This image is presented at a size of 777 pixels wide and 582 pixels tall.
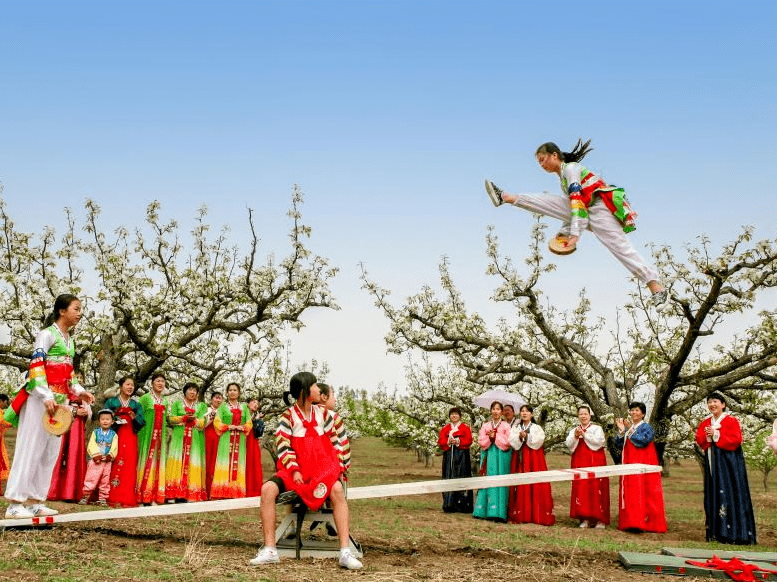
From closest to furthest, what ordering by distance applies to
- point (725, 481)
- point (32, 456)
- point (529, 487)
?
point (32, 456)
point (725, 481)
point (529, 487)

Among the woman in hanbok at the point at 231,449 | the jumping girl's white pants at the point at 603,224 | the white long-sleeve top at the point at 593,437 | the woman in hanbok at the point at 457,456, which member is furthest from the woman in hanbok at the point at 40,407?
the woman in hanbok at the point at 457,456

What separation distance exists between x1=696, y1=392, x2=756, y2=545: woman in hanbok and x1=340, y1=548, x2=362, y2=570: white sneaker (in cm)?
654

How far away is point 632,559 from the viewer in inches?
268

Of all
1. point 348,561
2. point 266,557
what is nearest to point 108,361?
point 266,557

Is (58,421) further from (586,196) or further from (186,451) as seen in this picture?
(186,451)

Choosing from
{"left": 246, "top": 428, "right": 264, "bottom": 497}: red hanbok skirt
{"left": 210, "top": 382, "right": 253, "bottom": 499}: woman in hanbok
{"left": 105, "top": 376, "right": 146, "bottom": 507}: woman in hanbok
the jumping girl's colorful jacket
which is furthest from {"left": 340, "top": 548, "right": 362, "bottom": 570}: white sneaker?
{"left": 246, "top": 428, "right": 264, "bottom": 497}: red hanbok skirt

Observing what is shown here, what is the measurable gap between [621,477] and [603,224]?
780cm

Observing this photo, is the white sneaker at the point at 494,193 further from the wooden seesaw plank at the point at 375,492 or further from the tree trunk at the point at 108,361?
the tree trunk at the point at 108,361

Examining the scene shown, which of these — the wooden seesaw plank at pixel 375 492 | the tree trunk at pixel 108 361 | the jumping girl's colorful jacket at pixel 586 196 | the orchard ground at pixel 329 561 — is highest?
the jumping girl's colorful jacket at pixel 586 196

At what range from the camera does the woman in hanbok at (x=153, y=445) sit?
1231 cm

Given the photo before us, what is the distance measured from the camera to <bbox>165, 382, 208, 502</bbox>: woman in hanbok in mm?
12594

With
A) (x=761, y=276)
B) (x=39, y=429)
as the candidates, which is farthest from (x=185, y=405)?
(x=761, y=276)

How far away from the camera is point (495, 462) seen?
13.4 meters

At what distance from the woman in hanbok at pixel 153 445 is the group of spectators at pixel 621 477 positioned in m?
5.33
